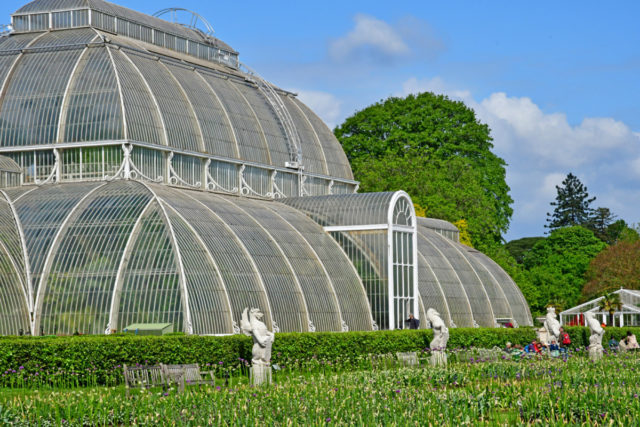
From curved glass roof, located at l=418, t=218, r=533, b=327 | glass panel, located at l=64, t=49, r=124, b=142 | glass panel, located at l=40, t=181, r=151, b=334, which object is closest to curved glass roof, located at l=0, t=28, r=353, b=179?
glass panel, located at l=64, t=49, r=124, b=142

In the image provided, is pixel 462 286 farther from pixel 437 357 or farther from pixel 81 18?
pixel 81 18

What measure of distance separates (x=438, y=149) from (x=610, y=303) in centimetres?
2002

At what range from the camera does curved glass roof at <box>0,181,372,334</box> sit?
44281 mm

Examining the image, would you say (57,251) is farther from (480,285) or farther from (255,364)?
(480,285)

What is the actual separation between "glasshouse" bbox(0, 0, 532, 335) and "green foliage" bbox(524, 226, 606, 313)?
1305 inches

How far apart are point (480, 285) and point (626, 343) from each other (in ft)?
58.4

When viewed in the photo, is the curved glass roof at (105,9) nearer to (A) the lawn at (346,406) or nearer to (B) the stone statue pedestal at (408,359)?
(B) the stone statue pedestal at (408,359)

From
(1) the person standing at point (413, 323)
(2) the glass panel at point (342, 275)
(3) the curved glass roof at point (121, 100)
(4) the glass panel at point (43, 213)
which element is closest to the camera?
(4) the glass panel at point (43, 213)

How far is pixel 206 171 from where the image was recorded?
5694 cm

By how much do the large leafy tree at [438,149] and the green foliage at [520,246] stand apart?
42.9 metres

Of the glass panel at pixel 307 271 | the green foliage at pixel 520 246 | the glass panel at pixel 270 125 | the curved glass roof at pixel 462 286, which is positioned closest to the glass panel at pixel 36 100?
the glass panel at pixel 307 271

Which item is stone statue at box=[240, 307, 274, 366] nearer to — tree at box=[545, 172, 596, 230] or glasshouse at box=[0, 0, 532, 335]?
glasshouse at box=[0, 0, 532, 335]

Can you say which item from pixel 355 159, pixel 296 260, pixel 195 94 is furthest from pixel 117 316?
pixel 355 159

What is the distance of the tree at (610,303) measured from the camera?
285ft
